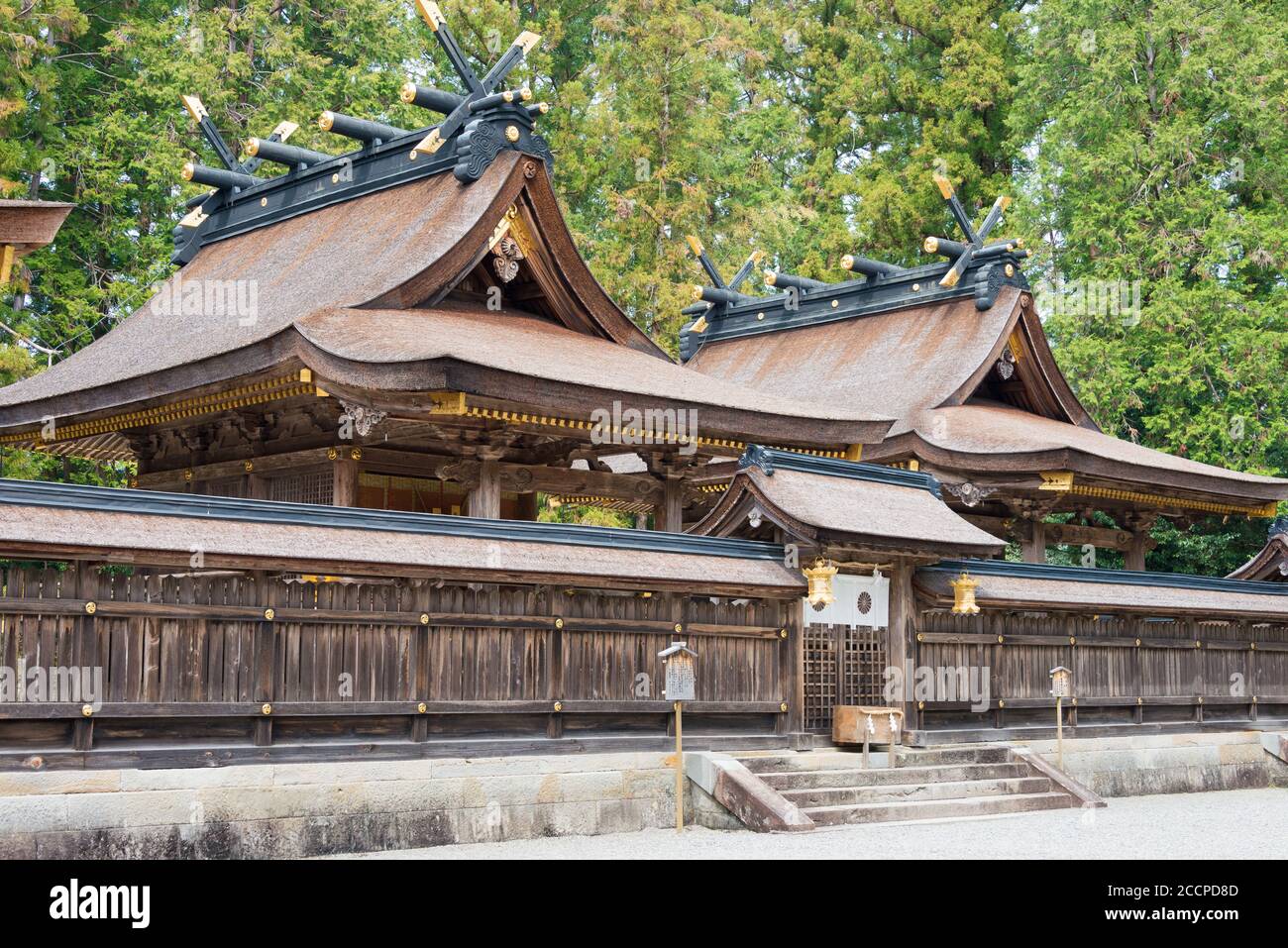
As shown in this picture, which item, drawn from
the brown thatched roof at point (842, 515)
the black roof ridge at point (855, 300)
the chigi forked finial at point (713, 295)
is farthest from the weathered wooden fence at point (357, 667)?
the chigi forked finial at point (713, 295)

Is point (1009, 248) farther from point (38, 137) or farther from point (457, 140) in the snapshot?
point (38, 137)

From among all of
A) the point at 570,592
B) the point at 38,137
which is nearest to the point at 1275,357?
the point at 570,592

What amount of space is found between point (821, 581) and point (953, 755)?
3.38 m

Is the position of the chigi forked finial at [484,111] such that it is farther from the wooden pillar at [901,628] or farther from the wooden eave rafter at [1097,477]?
the wooden eave rafter at [1097,477]

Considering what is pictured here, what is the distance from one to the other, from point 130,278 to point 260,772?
22.3m

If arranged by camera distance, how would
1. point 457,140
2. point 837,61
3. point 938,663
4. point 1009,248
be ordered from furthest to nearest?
1. point 837,61
2. point 1009,248
3. point 457,140
4. point 938,663

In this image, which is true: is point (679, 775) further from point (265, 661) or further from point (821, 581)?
point (265, 661)

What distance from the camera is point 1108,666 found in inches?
888

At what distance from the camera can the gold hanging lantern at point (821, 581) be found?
17516mm

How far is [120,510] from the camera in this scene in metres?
13.2

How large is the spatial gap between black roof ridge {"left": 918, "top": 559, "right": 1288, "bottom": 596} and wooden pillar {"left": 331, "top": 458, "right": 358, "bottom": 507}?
719 cm

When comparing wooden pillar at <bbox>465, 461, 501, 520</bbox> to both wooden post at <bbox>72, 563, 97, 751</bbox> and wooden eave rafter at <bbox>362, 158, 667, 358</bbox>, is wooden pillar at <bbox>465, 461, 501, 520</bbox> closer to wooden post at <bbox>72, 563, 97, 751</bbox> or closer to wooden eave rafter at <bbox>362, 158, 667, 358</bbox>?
wooden eave rafter at <bbox>362, 158, 667, 358</bbox>

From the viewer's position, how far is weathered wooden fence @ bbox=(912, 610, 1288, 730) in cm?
2019

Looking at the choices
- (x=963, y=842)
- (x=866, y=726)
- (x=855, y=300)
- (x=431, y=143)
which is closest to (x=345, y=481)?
(x=431, y=143)
